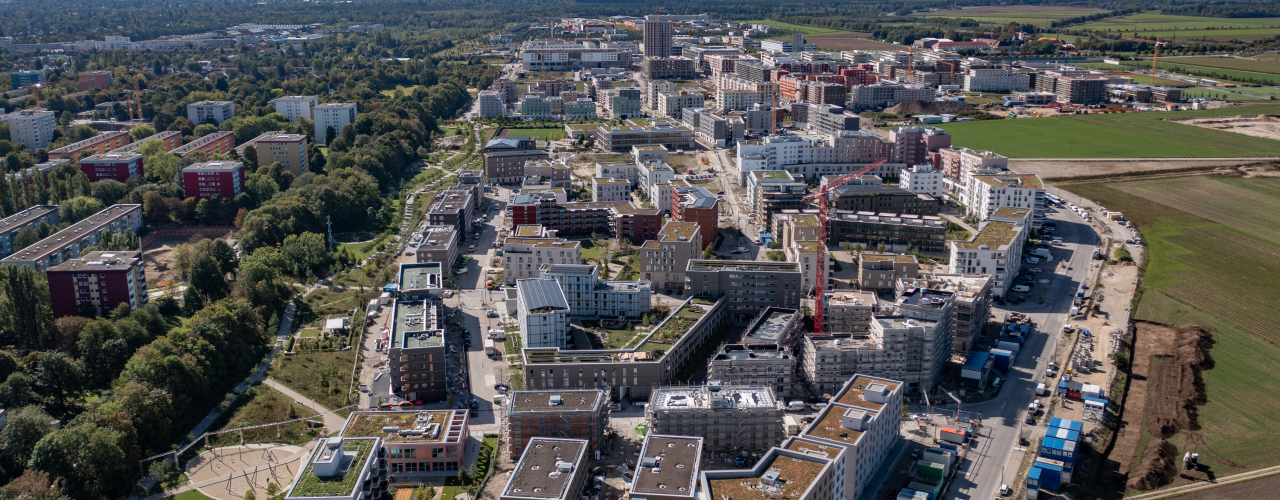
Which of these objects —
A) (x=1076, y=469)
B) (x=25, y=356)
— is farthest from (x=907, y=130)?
(x=25, y=356)

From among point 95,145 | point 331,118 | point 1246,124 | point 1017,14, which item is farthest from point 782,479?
point 1017,14

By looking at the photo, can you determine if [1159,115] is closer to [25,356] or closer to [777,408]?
[777,408]

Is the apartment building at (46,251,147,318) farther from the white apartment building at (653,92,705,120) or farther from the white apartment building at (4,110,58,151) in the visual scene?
the white apartment building at (653,92,705,120)

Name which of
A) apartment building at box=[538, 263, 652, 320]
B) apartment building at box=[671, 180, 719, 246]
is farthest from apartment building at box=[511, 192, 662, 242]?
apartment building at box=[538, 263, 652, 320]

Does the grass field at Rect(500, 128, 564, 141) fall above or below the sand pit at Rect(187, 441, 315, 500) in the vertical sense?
above

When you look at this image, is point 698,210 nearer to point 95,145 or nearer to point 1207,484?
point 1207,484

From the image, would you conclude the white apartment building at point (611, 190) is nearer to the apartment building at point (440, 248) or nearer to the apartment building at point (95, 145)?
the apartment building at point (440, 248)

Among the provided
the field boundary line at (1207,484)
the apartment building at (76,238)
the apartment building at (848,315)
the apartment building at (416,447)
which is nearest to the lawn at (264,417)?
the apartment building at (416,447)
